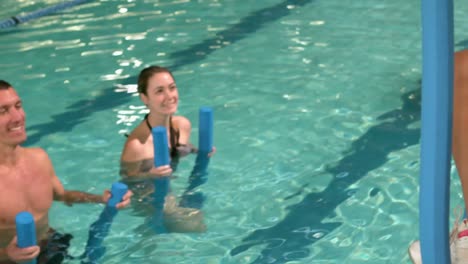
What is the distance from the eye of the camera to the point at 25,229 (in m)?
3.13

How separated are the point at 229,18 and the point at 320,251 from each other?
427 cm

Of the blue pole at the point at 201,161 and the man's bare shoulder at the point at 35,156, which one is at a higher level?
the man's bare shoulder at the point at 35,156

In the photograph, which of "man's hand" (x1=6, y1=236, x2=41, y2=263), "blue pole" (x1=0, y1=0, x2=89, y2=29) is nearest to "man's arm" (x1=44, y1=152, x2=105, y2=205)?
"man's hand" (x1=6, y1=236, x2=41, y2=263)

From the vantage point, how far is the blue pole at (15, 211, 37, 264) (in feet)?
10.2

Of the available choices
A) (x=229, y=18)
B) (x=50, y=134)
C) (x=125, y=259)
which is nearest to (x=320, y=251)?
(x=125, y=259)

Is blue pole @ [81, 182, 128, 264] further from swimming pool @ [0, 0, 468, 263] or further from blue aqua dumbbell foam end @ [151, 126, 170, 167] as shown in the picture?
blue aqua dumbbell foam end @ [151, 126, 170, 167]

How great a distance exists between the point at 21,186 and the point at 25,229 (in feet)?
1.69

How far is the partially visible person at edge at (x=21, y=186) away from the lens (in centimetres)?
347

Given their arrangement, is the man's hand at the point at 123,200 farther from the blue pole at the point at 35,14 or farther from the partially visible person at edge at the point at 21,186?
the blue pole at the point at 35,14

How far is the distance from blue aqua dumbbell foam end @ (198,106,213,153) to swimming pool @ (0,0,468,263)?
28 centimetres

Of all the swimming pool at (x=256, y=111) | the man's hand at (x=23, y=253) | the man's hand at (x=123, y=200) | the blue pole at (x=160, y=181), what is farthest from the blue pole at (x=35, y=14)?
the man's hand at (x=23, y=253)

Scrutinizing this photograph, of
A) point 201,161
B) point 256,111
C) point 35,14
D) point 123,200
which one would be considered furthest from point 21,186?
point 35,14

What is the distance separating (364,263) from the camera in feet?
12.8

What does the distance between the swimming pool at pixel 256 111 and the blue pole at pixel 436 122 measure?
2454 millimetres
